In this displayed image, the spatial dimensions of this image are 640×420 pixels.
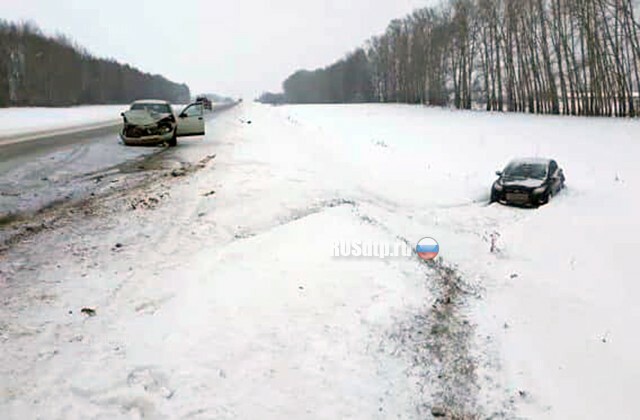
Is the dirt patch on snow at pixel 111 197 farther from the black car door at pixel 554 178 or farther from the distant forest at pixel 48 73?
the distant forest at pixel 48 73

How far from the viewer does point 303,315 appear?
4699 mm

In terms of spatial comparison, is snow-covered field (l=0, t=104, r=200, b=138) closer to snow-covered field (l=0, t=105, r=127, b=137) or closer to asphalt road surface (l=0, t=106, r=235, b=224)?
snow-covered field (l=0, t=105, r=127, b=137)

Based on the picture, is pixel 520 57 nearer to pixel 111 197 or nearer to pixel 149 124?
pixel 149 124

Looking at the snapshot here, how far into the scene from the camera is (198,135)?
20328 mm

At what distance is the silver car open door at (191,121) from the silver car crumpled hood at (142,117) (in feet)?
8.14

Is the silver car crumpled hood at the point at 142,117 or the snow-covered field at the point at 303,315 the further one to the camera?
the silver car crumpled hood at the point at 142,117

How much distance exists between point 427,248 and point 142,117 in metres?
12.6

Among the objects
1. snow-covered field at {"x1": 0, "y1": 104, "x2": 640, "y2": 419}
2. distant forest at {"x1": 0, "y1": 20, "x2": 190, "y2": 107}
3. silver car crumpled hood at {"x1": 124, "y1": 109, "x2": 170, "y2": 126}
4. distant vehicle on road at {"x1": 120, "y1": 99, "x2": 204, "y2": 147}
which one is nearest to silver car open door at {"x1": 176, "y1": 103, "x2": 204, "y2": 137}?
distant vehicle on road at {"x1": 120, "y1": 99, "x2": 204, "y2": 147}

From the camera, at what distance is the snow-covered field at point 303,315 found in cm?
356

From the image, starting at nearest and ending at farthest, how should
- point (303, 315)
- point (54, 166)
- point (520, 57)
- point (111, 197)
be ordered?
point (303, 315) < point (111, 197) < point (54, 166) < point (520, 57)

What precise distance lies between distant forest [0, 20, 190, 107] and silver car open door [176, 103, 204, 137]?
41.1 metres

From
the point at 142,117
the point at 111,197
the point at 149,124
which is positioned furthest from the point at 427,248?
the point at 142,117

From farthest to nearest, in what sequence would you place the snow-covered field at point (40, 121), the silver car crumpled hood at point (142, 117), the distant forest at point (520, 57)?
the distant forest at point (520, 57)
the snow-covered field at point (40, 121)
the silver car crumpled hood at point (142, 117)

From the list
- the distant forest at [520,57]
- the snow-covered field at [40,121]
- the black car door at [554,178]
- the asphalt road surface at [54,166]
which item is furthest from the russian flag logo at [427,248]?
the distant forest at [520,57]
